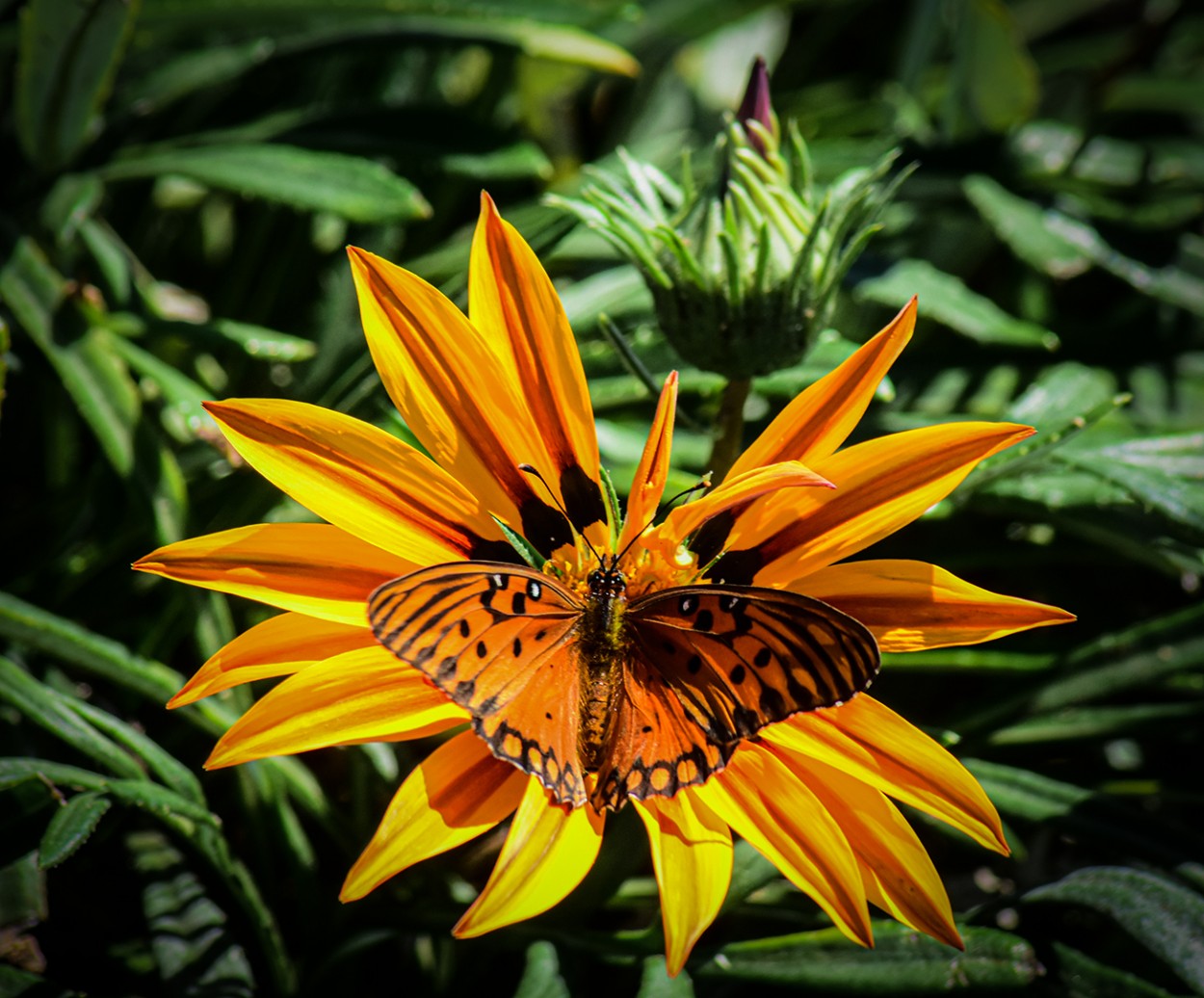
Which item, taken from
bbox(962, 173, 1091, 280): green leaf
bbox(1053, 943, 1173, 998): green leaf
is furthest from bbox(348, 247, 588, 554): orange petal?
bbox(962, 173, 1091, 280): green leaf

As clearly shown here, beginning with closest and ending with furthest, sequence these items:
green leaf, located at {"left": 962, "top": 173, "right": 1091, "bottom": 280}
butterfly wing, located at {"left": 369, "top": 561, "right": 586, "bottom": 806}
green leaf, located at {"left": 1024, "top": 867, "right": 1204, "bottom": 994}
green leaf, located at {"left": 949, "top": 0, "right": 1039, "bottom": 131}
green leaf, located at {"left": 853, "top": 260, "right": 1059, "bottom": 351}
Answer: butterfly wing, located at {"left": 369, "top": 561, "right": 586, "bottom": 806} < green leaf, located at {"left": 1024, "top": 867, "right": 1204, "bottom": 994} < green leaf, located at {"left": 853, "top": 260, "right": 1059, "bottom": 351} < green leaf, located at {"left": 962, "top": 173, "right": 1091, "bottom": 280} < green leaf, located at {"left": 949, "top": 0, "right": 1039, "bottom": 131}

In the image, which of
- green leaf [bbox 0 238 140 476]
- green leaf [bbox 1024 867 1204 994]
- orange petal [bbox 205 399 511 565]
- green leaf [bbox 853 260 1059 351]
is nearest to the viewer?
orange petal [bbox 205 399 511 565]

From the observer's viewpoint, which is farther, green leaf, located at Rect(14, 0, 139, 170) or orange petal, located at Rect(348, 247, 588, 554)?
green leaf, located at Rect(14, 0, 139, 170)

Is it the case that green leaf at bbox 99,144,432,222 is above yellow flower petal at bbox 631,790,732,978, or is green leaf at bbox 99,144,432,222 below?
above

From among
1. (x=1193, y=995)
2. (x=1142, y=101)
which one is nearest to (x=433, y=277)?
(x=1193, y=995)

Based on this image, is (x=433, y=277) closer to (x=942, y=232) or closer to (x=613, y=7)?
(x=613, y=7)


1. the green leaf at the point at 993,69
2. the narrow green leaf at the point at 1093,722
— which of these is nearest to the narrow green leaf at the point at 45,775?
the narrow green leaf at the point at 1093,722

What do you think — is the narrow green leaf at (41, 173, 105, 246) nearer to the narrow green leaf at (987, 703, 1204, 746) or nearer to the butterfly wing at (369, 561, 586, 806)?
the butterfly wing at (369, 561, 586, 806)

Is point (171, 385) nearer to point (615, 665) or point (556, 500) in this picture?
point (556, 500)
